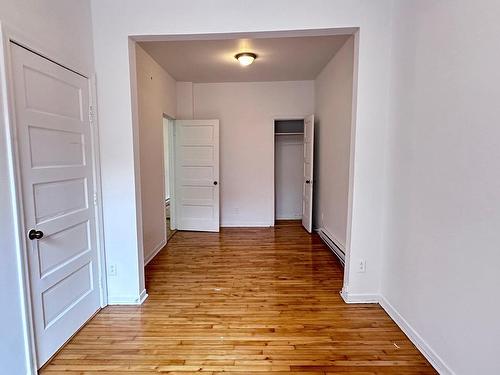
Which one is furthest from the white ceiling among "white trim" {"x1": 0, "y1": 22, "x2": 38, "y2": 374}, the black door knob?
the black door knob

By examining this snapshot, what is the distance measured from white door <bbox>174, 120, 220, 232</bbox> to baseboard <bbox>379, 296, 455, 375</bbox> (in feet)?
10.9

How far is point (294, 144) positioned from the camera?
6027mm

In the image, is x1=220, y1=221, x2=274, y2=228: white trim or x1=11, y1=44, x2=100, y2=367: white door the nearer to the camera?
x1=11, y1=44, x2=100, y2=367: white door

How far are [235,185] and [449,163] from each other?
417 centimetres

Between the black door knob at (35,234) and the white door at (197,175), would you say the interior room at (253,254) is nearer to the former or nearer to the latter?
the black door knob at (35,234)

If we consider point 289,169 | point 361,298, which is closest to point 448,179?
point 361,298

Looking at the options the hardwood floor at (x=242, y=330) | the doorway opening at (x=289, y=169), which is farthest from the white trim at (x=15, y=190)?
the doorway opening at (x=289, y=169)

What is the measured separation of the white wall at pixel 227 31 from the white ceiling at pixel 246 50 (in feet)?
2.67

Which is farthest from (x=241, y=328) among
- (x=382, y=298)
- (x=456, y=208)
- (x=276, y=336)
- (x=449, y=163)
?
(x=449, y=163)

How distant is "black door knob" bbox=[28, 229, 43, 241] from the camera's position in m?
1.83

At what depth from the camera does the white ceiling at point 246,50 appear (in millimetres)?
3447

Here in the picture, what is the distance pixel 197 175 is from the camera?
5.24 metres

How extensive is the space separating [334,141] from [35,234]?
3.63 m

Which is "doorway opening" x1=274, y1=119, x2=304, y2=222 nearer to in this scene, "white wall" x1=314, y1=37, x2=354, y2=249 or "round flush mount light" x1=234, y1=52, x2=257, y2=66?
"white wall" x1=314, y1=37, x2=354, y2=249
